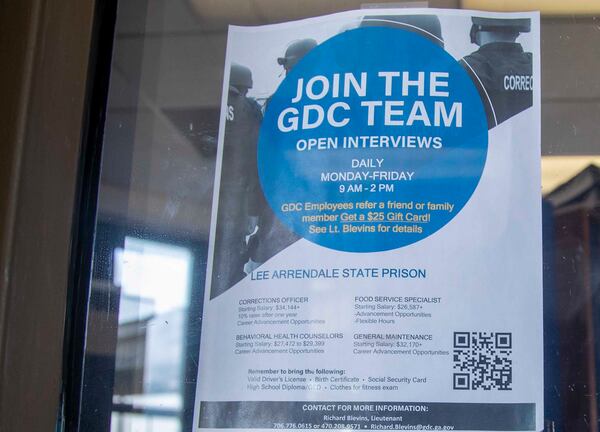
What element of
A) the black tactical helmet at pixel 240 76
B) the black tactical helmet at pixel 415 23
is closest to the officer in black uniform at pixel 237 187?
the black tactical helmet at pixel 240 76

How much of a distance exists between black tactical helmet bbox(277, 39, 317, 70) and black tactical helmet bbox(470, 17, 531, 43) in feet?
0.55

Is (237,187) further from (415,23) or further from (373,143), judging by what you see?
(415,23)

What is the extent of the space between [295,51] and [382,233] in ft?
0.74

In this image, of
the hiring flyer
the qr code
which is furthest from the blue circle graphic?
the qr code

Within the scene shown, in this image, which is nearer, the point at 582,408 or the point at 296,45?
the point at 582,408

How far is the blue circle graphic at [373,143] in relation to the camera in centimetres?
78

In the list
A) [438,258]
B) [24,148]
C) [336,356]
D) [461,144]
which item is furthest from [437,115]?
[24,148]

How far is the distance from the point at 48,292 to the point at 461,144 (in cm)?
43

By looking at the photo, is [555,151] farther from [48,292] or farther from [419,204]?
[48,292]

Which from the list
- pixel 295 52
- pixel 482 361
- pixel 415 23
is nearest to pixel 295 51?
pixel 295 52

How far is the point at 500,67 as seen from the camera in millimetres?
822

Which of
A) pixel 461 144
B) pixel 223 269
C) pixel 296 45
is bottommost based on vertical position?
pixel 223 269

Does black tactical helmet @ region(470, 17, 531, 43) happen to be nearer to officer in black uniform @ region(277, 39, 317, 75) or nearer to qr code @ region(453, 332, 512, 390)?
officer in black uniform @ region(277, 39, 317, 75)

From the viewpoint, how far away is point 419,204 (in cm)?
78
